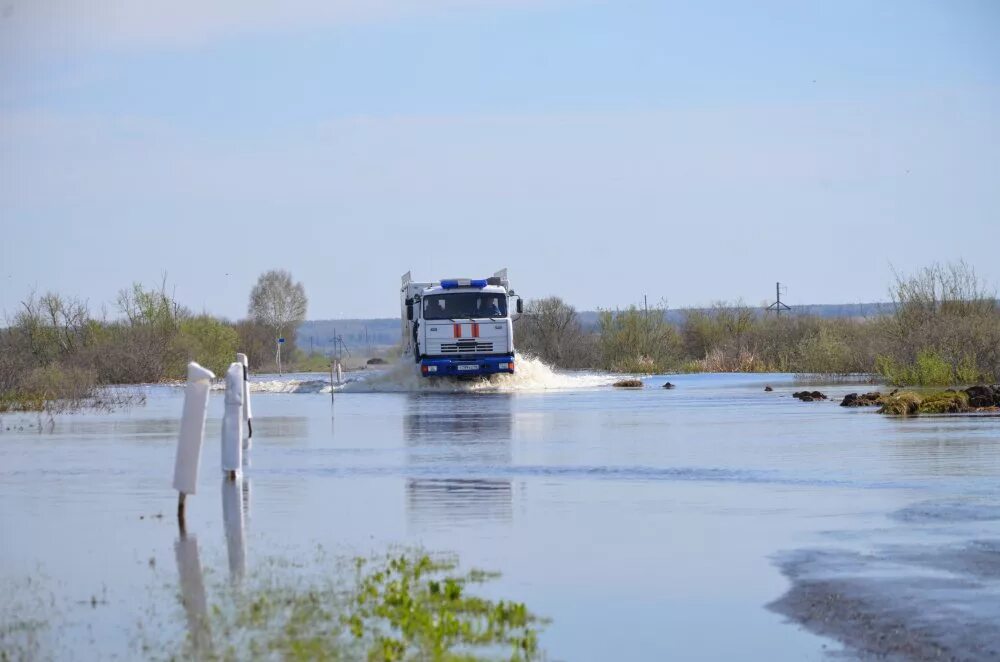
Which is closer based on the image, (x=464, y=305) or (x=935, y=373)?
(x=935, y=373)

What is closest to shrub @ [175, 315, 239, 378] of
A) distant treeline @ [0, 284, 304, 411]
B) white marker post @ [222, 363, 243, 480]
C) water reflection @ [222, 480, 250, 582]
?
distant treeline @ [0, 284, 304, 411]

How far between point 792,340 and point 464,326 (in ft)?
99.8

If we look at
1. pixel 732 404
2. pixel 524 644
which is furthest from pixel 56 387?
pixel 524 644

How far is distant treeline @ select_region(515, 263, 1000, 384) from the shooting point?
49.0 m

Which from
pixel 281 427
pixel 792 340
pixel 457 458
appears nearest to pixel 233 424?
pixel 457 458

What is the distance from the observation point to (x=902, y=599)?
11.1 meters

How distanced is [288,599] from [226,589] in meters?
0.65

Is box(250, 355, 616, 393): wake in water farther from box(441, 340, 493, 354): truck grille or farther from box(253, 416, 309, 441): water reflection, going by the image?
box(253, 416, 309, 441): water reflection

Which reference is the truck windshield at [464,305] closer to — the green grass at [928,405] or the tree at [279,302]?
the green grass at [928,405]

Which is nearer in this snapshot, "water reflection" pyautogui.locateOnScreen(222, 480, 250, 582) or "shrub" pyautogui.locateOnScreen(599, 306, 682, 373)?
"water reflection" pyautogui.locateOnScreen(222, 480, 250, 582)

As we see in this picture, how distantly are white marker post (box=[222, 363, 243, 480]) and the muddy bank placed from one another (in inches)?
317

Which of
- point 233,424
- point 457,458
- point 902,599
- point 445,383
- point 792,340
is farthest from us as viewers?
point 792,340

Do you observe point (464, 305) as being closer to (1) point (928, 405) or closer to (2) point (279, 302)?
(1) point (928, 405)

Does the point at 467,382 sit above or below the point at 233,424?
above
